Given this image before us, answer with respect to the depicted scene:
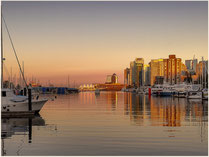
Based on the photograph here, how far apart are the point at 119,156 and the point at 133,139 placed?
591 cm

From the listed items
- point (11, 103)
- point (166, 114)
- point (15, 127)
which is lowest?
point (166, 114)

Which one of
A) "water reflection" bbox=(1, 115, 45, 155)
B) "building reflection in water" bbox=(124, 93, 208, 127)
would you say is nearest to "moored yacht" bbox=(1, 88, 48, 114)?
"water reflection" bbox=(1, 115, 45, 155)

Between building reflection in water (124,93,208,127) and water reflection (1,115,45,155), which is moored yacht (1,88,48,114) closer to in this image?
water reflection (1,115,45,155)

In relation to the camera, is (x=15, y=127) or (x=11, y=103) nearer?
(x=15, y=127)

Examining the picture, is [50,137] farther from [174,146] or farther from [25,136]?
[174,146]

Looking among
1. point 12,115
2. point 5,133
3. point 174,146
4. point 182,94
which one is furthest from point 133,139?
point 182,94

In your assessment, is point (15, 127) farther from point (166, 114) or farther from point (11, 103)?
point (166, 114)

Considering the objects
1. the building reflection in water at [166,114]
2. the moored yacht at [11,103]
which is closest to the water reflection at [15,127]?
the moored yacht at [11,103]

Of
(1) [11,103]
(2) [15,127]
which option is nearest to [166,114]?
(1) [11,103]

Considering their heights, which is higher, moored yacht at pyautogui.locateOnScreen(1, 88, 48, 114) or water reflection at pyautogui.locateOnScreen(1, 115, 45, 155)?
moored yacht at pyautogui.locateOnScreen(1, 88, 48, 114)

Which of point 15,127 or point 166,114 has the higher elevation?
point 15,127

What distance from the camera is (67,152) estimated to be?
21.8 meters

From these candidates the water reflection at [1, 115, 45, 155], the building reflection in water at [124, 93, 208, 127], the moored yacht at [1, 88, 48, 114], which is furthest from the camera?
the moored yacht at [1, 88, 48, 114]

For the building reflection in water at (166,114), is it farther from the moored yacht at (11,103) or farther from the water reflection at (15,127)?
the moored yacht at (11,103)
